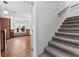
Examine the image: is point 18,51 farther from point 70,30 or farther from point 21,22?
point 21,22

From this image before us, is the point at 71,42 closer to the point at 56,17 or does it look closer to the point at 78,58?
the point at 78,58

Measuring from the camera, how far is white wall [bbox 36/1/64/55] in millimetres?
4020

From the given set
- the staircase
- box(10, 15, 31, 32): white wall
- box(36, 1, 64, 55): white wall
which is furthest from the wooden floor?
box(10, 15, 31, 32): white wall

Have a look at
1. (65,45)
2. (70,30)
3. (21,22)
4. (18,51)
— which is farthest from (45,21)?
(21,22)

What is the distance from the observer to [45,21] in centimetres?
419

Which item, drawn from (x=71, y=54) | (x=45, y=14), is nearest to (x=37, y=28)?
(x=45, y=14)

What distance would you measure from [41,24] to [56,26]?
752 mm

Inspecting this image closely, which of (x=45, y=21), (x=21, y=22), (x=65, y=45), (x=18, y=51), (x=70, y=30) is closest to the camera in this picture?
(x=65, y=45)

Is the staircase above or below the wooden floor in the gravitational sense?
above

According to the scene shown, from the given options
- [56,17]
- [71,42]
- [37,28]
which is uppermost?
[56,17]

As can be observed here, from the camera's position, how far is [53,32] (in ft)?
14.5

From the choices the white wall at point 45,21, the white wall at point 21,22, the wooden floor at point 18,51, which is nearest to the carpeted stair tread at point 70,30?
the white wall at point 45,21

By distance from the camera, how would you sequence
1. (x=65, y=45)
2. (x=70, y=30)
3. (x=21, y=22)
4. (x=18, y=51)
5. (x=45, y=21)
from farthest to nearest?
(x=21, y=22)
(x=18, y=51)
(x=45, y=21)
(x=70, y=30)
(x=65, y=45)

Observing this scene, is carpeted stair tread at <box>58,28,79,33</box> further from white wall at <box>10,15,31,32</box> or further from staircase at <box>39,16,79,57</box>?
white wall at <box>10,15,31,32</box>
